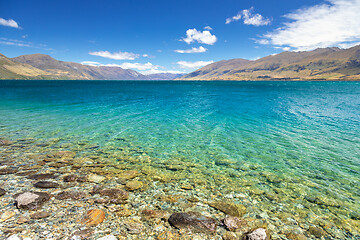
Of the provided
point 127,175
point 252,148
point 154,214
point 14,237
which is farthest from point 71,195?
point 252,148

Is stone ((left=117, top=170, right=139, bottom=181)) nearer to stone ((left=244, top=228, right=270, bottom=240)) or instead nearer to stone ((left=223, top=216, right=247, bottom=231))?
stone ((left=223, top=216, right=247, bottom=231))

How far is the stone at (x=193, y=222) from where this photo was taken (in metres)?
7.73

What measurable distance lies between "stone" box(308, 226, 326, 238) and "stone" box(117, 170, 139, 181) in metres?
10.2

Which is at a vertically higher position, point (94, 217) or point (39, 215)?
point (39, 215)

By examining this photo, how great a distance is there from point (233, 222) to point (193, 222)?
186 cm

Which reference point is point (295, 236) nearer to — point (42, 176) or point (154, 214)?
point (154, 214)

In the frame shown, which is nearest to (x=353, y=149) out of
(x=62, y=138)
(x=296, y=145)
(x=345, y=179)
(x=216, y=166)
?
(x=296, y=145)

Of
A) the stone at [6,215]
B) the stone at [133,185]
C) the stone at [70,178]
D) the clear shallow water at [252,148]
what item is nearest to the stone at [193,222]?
the stone at [133,185]

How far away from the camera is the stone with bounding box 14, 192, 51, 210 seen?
8.31 metres

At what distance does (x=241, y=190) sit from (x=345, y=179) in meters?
7.93

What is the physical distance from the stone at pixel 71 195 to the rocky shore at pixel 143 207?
1 cm

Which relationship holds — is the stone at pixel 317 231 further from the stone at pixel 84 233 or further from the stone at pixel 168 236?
the stone at pixel 84 233

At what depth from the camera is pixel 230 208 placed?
930cm

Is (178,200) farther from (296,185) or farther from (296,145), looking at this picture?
(296,145)
